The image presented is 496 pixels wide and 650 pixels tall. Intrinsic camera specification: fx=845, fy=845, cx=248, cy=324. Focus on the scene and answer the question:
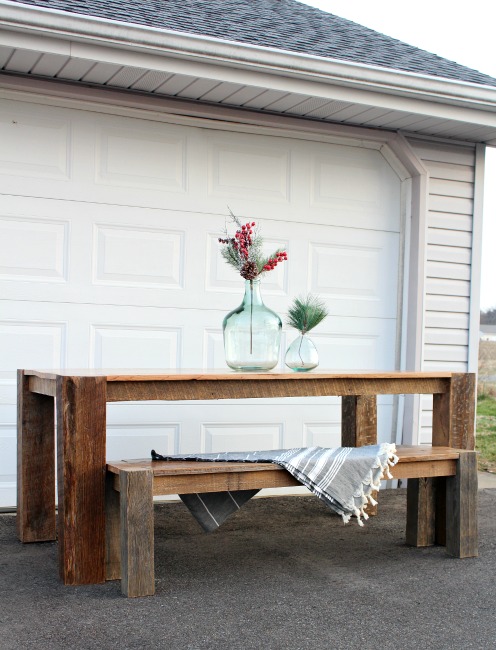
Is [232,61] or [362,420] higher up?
[232,61]

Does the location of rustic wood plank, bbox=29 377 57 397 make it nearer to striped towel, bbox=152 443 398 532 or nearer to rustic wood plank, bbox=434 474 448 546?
striped towel, bbox=152 443 398 532

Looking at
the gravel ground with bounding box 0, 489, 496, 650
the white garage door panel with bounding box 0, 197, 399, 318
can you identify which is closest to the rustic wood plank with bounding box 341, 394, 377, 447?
the gravel ground with bounding box 0, 489, 496, 650

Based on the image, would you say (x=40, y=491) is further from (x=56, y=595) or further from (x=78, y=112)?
(x=78, y=112)

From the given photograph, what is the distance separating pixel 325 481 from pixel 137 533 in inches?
28.8

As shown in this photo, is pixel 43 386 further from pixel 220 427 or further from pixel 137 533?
pixel 220 427

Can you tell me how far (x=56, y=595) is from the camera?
2.92 meters

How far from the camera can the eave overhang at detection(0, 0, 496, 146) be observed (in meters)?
3.93

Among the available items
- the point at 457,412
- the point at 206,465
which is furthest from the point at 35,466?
the point at 457,412

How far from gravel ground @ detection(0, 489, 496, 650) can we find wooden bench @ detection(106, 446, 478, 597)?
86 mm

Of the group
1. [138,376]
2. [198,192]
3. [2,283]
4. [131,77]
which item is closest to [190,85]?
[131,77]

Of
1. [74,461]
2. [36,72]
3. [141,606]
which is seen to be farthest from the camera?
[36,72]

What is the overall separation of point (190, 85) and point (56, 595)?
2.72 m

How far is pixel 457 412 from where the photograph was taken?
3.87 m

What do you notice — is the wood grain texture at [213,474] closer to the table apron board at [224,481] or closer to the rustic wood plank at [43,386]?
the table apron board at [224,481]
